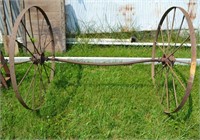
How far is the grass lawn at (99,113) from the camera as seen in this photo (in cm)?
214

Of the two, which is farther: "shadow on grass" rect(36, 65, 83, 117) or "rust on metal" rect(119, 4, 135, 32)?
"rust on metal" rect(119, 4, 135, 32)

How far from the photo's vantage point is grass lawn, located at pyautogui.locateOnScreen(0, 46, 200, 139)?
214cm

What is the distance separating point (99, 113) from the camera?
2.31 meters

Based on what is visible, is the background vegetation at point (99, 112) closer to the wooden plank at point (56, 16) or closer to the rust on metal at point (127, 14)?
the wooden plank at point (56, 16)

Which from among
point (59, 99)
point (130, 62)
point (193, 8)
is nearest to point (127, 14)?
point (193, 8)

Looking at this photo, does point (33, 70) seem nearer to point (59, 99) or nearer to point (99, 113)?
point (59, 99)

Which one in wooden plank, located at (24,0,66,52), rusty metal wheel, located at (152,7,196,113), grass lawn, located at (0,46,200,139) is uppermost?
wooden plank, located at (24,0,66,52)

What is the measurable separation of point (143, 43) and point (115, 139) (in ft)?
6.23

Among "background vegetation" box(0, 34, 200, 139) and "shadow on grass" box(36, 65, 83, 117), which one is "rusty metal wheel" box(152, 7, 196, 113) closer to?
"background vegetation" box(0, 34, 200, 139)

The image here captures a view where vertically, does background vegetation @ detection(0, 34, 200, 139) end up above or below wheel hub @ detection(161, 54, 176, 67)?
below

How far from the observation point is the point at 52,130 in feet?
7.01

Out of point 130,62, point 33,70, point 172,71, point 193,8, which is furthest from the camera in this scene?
point 193,8

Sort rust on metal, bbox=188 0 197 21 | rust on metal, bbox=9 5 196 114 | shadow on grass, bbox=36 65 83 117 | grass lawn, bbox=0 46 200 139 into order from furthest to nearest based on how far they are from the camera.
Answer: rust on metal, bbox=188 0 197 21 → shadow on grass, bbox=36 65 83 117 → grass lawn, bbox=0 46 200 139 → rust on metal, bbox=9 5 196 114

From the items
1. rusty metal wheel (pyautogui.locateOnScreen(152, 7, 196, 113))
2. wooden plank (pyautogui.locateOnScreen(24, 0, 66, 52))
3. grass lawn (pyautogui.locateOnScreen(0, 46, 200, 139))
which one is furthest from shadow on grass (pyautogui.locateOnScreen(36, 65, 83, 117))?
rusty metal wheel (pyautogui.locateOnScreen(152, 7, 196, 113))
